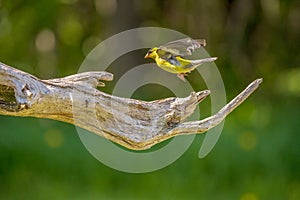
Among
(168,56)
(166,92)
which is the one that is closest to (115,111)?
(168,56)

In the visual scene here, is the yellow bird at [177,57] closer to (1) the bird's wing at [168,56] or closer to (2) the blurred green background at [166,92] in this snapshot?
(1) the bird's wing at [168,56]

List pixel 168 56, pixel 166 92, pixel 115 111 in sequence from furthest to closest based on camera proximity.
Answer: pixel 166 92 → pixel 115 111 → pixel 168 56

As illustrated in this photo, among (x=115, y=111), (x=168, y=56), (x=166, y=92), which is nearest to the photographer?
(x=168, y=56)

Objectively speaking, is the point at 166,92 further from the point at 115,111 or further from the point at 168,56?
the point at 168,56

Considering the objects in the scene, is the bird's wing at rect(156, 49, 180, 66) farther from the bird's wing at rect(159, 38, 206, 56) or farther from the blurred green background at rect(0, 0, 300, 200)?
the blurred green background at rect(0, 0, 300, 200)

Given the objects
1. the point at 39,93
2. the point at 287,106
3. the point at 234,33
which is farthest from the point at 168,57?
the point at 234,33

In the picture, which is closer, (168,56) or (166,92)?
(168,56)

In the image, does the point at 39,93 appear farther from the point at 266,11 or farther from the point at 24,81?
the point at 266,11
